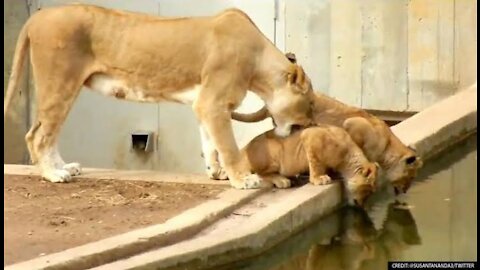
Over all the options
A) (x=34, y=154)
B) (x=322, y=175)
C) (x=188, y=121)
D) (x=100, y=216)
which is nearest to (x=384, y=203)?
(x=322, y=175)

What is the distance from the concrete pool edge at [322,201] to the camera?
4438 mm

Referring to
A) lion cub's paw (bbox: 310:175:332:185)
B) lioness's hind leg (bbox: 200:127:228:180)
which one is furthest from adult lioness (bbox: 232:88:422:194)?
lioness's hind leg (bbox: 200:127:228:180)

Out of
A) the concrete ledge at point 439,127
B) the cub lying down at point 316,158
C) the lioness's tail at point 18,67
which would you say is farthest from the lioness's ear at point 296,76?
the lioness's tail at point 18,67

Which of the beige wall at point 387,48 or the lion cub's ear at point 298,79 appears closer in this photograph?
the lion cub's ear at point 298,79

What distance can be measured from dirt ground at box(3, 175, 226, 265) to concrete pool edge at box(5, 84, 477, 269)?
517 mm

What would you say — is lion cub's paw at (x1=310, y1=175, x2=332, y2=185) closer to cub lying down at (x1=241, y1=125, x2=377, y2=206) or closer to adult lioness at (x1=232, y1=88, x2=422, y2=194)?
cub lying down at (x1=241, y1=125, x2=377, y2=206)

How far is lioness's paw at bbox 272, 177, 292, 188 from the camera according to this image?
610 cm

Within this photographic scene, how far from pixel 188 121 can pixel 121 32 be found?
14.2ft

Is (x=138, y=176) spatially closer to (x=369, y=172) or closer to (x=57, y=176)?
(x=57, y=176)

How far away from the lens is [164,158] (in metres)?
10.9

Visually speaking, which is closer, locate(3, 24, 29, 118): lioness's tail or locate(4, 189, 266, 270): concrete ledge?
locate(4, 189, 266, 270): concrete ledge

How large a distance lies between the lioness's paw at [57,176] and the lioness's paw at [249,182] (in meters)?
1.09

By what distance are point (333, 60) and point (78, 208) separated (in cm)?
490

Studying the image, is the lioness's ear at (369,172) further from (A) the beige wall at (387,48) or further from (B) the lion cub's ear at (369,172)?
(A) the beige wall at (387,48)
